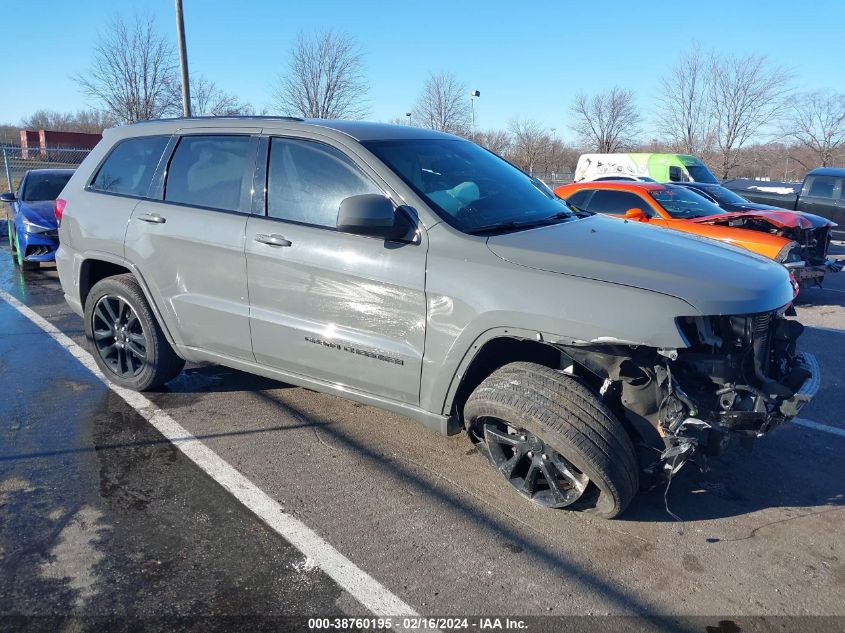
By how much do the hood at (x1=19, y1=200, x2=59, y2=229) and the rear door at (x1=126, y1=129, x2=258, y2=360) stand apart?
639cm

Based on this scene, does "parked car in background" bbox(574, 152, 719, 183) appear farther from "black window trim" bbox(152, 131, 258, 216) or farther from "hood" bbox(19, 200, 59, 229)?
"black window trim" bbox(152, 131, 258, 216)

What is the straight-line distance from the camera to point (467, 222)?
3559 millimetres

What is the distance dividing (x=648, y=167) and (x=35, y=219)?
17.6 m

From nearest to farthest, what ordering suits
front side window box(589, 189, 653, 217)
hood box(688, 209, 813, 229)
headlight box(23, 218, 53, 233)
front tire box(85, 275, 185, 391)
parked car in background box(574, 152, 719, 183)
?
1. front tire box(85, 275, 185, 391)
2. hood box(688, 209, 813, 229)
3. front side window box(589, 189, 653, 217)
4. headlight box(23, 218, 53, 233)
5. parked car in background box(574, 152, 719, 183)

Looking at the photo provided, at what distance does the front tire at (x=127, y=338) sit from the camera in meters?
4.62

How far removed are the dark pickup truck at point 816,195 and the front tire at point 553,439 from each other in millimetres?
13048

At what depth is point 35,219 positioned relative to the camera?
9805 millimetres

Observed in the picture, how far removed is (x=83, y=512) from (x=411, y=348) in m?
1.84

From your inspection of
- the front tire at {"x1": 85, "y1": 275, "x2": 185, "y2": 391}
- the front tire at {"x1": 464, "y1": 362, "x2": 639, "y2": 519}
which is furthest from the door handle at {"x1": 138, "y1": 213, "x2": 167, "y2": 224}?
the front tire at {"x1": 464, "y1": 362, "x2": 639, "y2": 519}

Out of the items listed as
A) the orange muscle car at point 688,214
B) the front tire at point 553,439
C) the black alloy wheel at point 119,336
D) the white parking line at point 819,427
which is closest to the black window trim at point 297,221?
the front tire at point 553,439

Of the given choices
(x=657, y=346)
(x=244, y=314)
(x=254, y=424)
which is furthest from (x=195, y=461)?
(x=657, y=346)

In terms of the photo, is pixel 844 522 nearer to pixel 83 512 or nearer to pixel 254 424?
pixel 254 424

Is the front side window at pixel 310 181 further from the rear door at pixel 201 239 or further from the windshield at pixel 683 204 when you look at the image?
the windshield at pixel 683 204

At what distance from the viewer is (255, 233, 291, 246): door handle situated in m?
3.81
